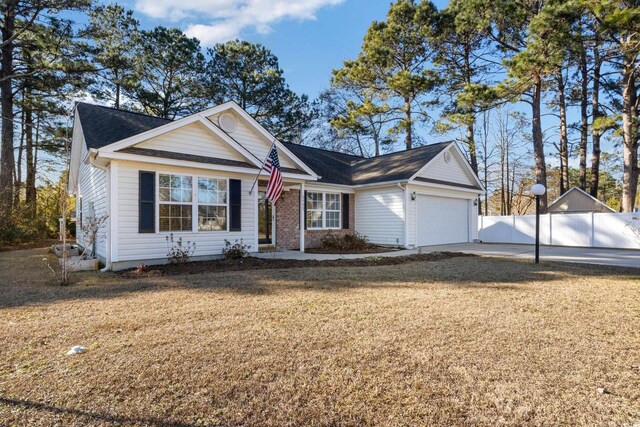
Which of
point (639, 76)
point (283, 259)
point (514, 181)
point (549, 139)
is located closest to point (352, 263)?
point (283, 259)

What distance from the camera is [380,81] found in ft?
74.4

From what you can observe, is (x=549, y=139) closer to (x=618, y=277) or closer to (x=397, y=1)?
(x=397, y=1)

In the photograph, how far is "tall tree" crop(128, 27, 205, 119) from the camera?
68.6 ft

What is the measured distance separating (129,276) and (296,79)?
2066 cm

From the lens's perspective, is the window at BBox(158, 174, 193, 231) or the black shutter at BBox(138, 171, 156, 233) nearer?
the black shutter at BBox(138, 171, 156, 233)

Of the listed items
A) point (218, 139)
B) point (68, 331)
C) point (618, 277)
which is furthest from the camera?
point (218, 139)

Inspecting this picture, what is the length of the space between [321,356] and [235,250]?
6897mm

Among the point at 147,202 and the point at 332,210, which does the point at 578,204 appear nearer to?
the point at 332,210

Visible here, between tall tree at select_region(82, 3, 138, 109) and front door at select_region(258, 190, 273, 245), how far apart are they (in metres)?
13.2

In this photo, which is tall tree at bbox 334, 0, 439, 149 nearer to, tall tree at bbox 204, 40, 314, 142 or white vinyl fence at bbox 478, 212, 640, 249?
tall tree at bbox 204, 40, 314, 142

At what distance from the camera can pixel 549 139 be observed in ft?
75.5

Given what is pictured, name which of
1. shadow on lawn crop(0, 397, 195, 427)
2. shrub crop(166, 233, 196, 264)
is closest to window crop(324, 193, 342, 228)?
shrub crop(166, 233, 196, 264)

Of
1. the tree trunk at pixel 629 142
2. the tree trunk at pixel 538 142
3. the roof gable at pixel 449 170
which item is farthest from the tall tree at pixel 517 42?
the roof gable at pixel 449 170

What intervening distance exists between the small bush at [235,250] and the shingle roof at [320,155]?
241 centimetres
